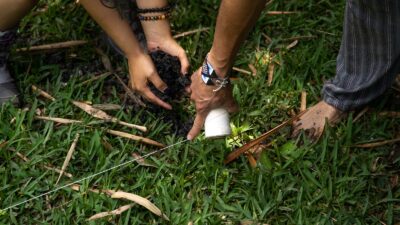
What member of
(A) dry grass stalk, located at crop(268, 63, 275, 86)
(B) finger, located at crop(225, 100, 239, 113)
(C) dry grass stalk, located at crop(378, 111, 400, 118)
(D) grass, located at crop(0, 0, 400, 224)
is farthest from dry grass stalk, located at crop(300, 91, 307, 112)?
(B) finger, located at crop(225, 100, 239, 113)

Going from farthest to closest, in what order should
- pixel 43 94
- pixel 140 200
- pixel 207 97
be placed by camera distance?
pixel 43 94, pixel 140 200, pixel 207 97

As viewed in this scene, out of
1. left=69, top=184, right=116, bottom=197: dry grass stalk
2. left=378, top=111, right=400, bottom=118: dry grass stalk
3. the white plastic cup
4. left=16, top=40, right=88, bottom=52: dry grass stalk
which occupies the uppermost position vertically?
left=16, top=40, right=88, bottom=52: dry grass stalk

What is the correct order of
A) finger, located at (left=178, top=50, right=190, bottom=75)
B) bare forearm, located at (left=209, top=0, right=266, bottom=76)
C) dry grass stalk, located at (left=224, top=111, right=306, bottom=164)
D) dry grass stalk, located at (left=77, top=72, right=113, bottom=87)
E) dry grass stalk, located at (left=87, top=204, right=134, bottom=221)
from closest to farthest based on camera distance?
bare forearm, located at (left=209, top=0, right=266, bottom=76), dry grass stalk, located at (left=87, top=204, right=134, bottom=221), dry grass stalk, located at (left=224, top=111, right=306, bottom=164), finger, located at (left=178, top=50, right=190, bottom=75), dry grass stalk, located at (left=77, top=72, right=113, bottom=87)

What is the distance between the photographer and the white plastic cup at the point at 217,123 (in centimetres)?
206

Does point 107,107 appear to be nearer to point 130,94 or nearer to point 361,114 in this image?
point 130,94

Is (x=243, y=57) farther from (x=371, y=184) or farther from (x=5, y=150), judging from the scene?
(x=5, y=150)

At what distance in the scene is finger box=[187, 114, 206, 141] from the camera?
2110 mm

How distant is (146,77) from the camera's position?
2.36 meters

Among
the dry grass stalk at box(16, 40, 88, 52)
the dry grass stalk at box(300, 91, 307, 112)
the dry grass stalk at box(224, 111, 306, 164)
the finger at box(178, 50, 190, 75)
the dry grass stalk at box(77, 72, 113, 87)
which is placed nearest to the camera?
the dry grass stalk at box(224, 111, 306, 164)

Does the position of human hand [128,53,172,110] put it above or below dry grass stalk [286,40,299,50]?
above

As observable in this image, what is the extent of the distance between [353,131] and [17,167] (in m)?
1.23

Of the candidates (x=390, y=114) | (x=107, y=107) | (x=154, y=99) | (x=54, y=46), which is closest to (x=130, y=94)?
(x=107, y=107)

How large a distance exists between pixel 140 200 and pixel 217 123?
0.37 m

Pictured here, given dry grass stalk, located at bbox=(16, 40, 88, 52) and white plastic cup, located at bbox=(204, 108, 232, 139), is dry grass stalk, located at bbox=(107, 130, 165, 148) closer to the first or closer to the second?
white plastic cup, located at bbox=(204, 108, 232, 139)
